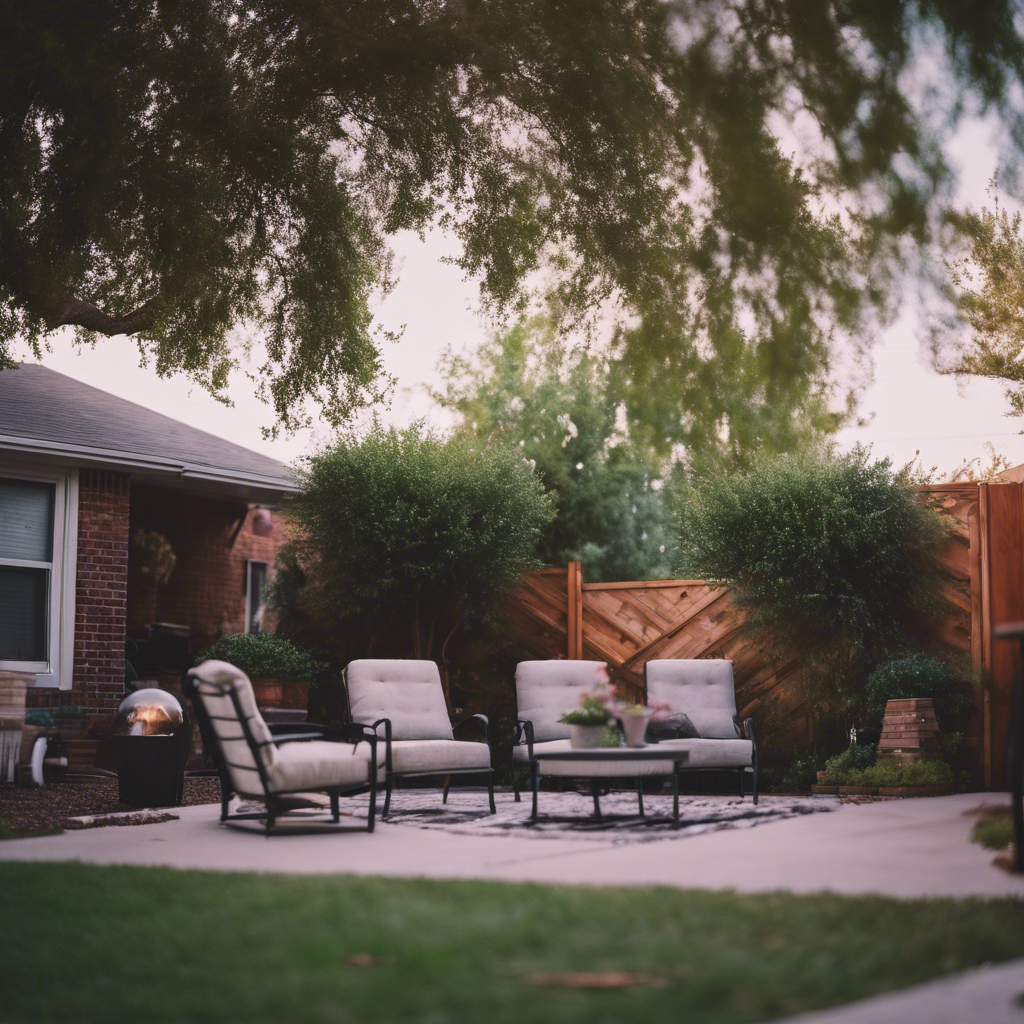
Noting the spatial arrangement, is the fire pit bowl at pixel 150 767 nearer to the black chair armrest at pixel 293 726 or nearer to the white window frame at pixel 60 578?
the black chair armrest at pixel 293 726

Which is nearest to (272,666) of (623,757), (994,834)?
(623,757)

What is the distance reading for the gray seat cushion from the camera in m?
Answer: 6.13

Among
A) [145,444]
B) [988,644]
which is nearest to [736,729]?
[988,644]

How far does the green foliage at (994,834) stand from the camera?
5258 millimetres

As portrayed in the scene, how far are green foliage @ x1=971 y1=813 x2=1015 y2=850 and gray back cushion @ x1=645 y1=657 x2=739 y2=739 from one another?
130 inches

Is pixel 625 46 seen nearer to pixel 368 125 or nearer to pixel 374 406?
pixel 368 125

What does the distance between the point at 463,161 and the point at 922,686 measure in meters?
4.89

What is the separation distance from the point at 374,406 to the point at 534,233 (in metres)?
1.91

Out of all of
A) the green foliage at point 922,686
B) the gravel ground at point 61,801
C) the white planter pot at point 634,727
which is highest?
the green foliage at point 922,686

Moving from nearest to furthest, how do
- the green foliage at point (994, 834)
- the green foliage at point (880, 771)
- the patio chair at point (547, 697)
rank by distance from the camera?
the green foliage at point (994, 834) → the green foliage at point (880, 771) → the patio chair at point (547, 697)

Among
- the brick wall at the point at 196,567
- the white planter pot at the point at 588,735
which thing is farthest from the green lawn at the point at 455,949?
the brick wall at the point at 196,567

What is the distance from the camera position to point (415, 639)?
428 inches

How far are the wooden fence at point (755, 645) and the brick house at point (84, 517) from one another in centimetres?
350

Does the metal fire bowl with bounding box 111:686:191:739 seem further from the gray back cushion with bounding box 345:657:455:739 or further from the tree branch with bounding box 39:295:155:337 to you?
the tree branch with bounding box 39:295:155:337
